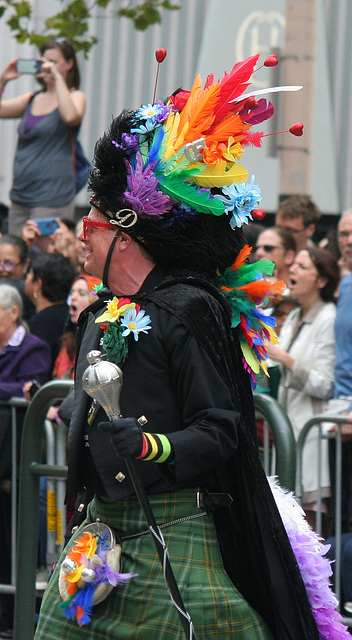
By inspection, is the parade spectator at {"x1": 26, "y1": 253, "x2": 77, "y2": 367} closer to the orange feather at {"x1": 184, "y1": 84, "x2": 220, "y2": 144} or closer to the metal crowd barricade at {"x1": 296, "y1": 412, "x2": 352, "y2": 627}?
the metal crowd barricade at {"x1": 296, "y1": 412, "x2": 352, "y2": 627}

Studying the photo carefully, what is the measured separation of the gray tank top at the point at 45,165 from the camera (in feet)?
24.9

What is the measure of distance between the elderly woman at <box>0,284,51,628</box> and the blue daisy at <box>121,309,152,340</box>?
7.85ft

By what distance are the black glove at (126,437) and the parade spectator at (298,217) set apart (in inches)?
172

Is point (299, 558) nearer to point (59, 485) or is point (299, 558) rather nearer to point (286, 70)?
point (59, 485)

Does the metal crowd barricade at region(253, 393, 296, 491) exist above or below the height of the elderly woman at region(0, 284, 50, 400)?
below

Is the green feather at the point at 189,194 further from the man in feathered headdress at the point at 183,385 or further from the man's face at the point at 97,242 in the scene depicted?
the man's face at the point at 97,242

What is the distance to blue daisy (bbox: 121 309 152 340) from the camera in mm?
2855

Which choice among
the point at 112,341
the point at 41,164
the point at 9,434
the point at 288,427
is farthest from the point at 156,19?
Answer: the point at 112,341

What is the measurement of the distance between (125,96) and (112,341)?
8247mm

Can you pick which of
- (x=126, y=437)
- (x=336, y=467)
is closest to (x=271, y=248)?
(x=336, y=467)

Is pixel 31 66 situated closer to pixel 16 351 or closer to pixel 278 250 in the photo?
pixel 278 250

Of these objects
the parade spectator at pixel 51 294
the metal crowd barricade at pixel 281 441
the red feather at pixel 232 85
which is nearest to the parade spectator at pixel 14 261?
the parade spectator at pixel 51 294

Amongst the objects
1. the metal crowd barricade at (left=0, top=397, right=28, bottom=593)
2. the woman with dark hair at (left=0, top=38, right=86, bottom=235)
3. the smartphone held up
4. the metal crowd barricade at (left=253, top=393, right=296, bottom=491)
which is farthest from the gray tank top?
the metal crowd barricade at (left=253, top=393, right=296, bottom=491)

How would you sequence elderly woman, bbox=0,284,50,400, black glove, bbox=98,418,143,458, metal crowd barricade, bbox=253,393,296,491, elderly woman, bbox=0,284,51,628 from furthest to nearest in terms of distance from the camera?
elderly woman, bbox=0,284,50,400, elderly woman, bbox=0,284,51,628, metal crowd barricade, bbox=253,393,296,491, black glove, bbox=98,418,143,458
